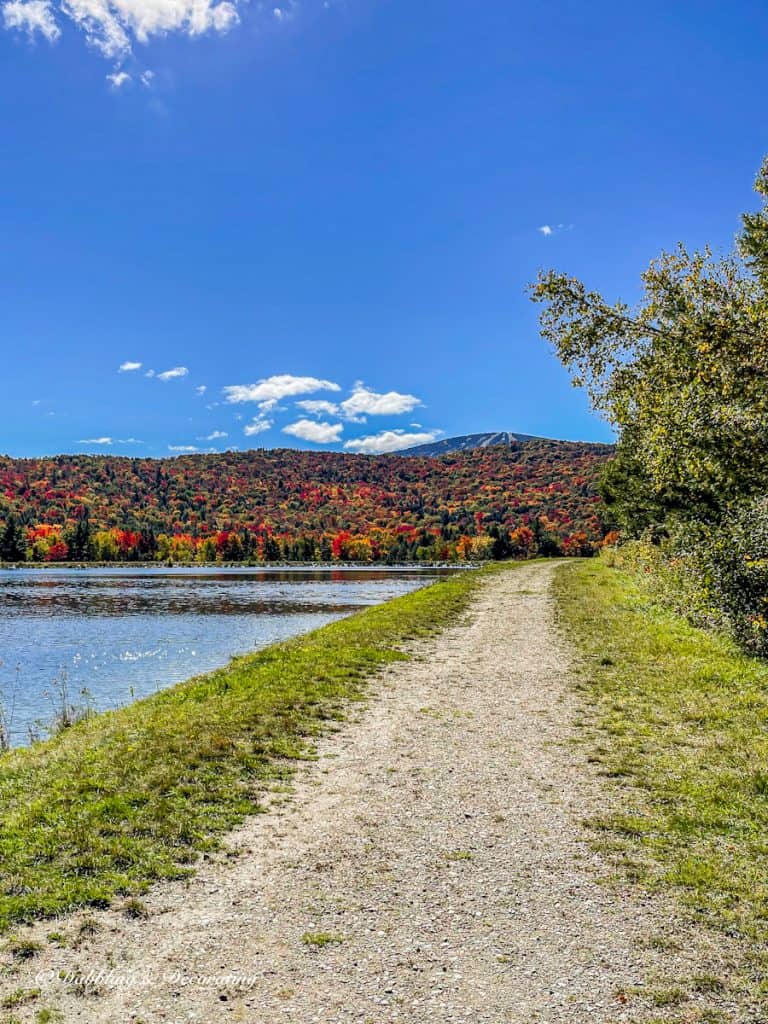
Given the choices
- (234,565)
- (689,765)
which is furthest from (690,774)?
(234,565)

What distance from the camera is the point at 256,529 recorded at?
564 ft

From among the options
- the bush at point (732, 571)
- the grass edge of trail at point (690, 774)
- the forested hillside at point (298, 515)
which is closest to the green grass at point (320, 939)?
the grass edge of trail at point (690, 774)

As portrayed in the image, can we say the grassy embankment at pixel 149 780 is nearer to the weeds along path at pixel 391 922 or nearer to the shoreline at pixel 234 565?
the weeds along path at pixel 391 922

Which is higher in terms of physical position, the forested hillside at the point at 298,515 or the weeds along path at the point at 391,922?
the forested hillside at the point at 298,515

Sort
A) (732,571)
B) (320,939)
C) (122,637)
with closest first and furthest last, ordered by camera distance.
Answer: (320,939)
(732,571)
(122,637)

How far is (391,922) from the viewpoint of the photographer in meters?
4.88

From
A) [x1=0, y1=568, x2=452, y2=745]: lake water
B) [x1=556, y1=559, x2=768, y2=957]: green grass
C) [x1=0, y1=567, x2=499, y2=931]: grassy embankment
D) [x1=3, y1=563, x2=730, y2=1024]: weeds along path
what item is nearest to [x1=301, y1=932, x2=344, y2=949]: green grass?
[x1=3, y1=563, x2=730, y2=1024]: weeds along path

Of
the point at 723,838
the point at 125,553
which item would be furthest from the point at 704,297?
the point at 125,553

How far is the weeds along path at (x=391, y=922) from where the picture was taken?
13.1 ft

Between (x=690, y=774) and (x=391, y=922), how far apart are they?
15.0ft

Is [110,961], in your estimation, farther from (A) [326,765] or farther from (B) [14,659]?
(B) [14,659]

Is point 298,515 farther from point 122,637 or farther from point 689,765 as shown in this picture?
point 689,765

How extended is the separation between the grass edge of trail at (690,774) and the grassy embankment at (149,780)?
149 inches

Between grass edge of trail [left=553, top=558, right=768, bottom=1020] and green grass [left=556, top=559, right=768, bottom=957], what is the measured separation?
0.05 feet
